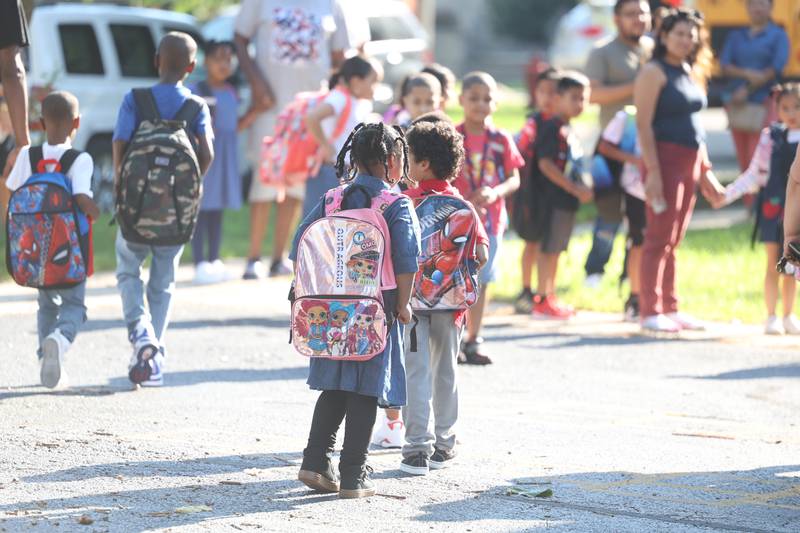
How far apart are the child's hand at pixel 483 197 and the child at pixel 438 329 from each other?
5.80 feet

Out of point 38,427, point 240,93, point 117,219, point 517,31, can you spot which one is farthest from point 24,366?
point 517,31

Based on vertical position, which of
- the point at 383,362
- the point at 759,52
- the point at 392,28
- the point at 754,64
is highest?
the point at 392,28

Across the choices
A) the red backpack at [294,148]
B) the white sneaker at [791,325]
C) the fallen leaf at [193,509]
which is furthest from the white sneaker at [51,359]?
the white sneaker at [791,325]

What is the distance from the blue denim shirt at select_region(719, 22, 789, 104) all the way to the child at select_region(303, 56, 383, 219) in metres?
6.04

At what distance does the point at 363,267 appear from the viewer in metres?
5.81

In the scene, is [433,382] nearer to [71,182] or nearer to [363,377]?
[363,377]

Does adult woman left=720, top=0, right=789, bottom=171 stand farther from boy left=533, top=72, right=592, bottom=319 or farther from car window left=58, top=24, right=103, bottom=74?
car window left=58, top=24, right=103, bottom=74

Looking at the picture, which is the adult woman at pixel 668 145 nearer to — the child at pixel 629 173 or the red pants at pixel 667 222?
the red pants at pixel 667 222

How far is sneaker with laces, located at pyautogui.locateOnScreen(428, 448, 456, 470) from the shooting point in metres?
6.46

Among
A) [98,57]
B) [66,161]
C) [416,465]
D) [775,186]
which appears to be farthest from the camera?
[98,57]

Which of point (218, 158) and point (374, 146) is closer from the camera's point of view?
point (374, 146)

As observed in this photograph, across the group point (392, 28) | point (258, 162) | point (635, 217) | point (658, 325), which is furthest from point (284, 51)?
point (392, 28)

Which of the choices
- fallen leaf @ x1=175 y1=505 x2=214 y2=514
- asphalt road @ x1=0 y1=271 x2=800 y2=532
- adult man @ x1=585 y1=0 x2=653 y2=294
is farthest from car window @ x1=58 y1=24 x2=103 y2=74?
fallen leaf @ x1=175 y1=505 x2=214 y2=514

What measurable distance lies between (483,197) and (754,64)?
769 centimetres
